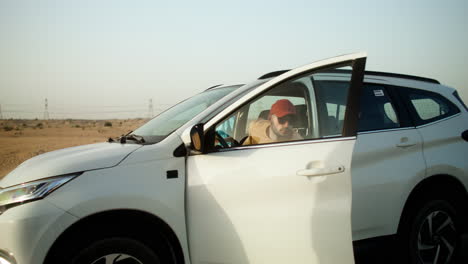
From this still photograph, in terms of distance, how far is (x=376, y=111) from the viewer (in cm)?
348

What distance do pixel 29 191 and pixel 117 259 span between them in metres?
0.68

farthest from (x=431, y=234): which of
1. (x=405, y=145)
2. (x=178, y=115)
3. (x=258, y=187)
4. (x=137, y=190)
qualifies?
(x=137, y=190)

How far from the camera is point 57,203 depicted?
2.38m

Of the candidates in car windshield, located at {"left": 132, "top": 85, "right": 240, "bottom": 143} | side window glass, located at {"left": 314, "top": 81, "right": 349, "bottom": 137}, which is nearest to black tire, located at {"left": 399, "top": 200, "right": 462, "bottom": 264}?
side window glass, located at {"left": 314, "top": 81, "right": 349, "bottom": 137}

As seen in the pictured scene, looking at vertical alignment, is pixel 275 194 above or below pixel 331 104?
below

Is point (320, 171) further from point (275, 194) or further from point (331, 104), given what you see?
point (331, 104)

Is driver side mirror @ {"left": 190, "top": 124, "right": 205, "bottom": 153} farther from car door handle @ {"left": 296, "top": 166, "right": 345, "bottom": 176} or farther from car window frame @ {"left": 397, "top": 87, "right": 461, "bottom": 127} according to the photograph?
car window frame @ {"left": 397, "top": 87, "right": 461, "bottom": 127}

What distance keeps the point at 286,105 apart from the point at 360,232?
115 cm

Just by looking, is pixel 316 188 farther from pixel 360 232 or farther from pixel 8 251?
pixel 8 251

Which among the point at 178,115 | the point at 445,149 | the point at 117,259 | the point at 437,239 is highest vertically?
the point at 178,115

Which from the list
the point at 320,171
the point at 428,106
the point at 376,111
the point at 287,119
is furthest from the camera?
the point at 428,106

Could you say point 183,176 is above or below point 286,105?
below

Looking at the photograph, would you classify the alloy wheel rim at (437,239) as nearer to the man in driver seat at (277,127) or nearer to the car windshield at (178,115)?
the man in driver seat at (277,127)

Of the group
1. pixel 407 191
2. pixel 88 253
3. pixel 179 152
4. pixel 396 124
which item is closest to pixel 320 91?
pixel 396 124
